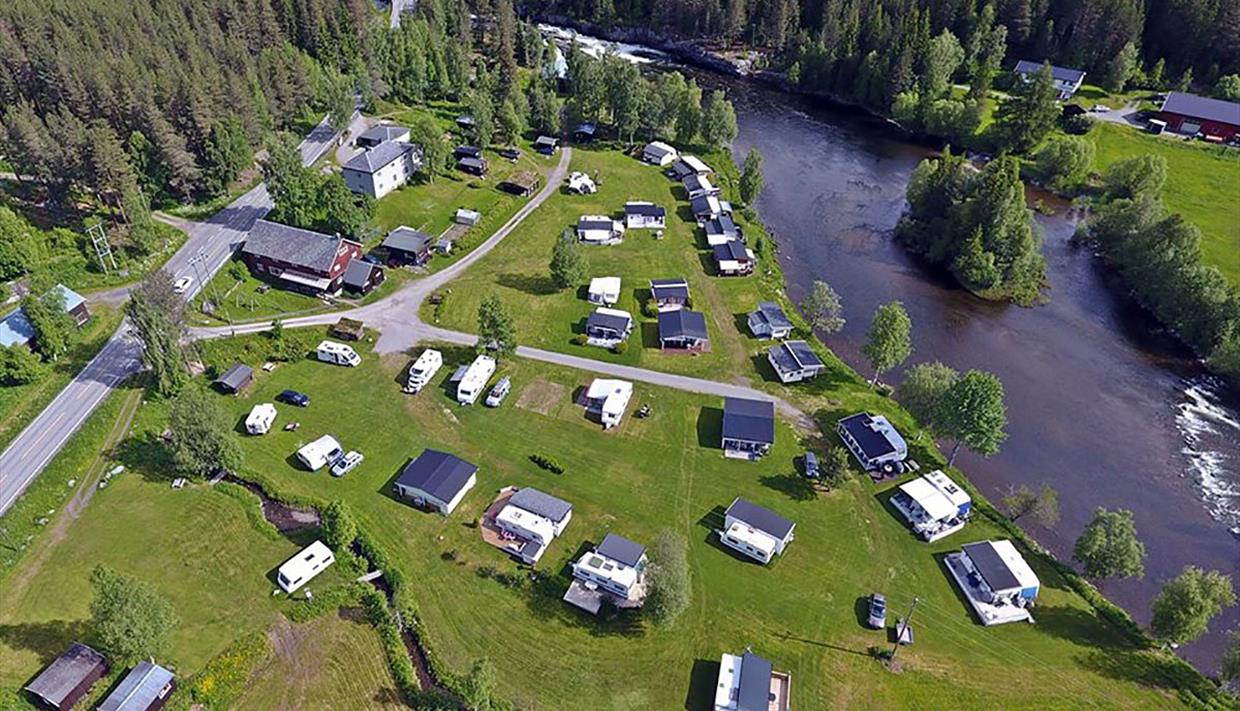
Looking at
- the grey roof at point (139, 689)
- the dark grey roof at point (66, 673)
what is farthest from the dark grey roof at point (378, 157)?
the grey roof at point (139, 689)

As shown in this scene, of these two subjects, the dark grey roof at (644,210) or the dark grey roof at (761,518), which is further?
the dark grey roof at (644,210)

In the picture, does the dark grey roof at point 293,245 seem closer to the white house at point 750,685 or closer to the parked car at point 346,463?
the parked car at point 346,463

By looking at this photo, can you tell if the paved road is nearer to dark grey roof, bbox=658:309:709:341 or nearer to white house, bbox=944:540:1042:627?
dark grey roof, bbox=658:309:709:341

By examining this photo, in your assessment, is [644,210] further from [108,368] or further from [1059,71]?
[1059,71]

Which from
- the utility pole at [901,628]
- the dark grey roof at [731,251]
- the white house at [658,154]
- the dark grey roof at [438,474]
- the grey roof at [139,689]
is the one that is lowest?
the utility pole at [901,628]

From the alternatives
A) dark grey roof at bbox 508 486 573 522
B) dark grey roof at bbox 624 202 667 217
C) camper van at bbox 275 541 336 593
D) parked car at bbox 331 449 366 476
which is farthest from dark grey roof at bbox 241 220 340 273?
dark grey roof at bbox 624 202 667 217

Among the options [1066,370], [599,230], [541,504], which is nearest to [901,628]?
[541,504]
